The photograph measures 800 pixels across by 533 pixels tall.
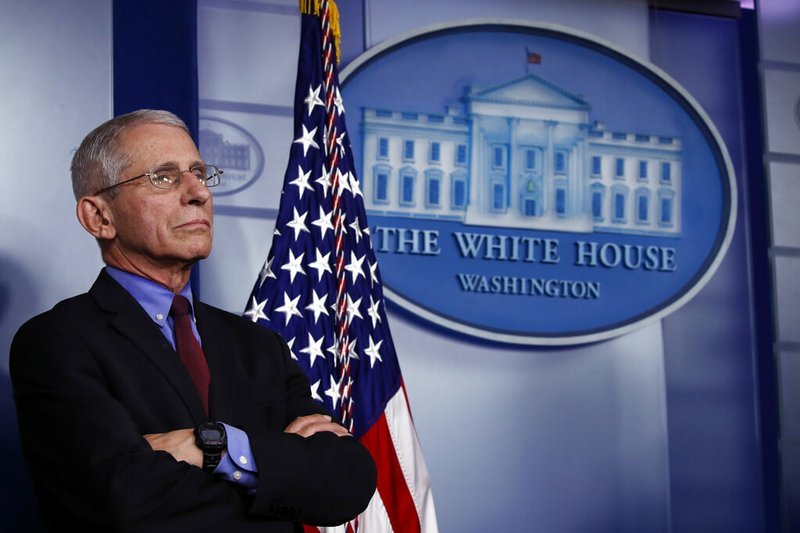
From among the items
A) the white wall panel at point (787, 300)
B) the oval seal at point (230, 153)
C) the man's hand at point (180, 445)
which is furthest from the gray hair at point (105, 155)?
the white wall panel at point (787, 300)

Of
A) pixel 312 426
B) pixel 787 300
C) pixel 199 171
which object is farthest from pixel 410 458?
pixel 787 300

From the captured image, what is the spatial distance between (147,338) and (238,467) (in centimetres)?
29

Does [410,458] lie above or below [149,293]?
below

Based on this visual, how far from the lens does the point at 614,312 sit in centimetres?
353

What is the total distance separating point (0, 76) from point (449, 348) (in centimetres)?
158

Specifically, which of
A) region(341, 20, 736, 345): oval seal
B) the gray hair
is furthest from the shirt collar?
region(341, 20, 736, 345): oval seal

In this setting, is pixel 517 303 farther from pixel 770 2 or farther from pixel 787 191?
pixel 770 2

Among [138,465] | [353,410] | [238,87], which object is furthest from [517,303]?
[138,465]

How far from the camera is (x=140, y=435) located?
1.58 metres

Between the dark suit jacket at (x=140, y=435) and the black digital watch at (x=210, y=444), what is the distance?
2 cm

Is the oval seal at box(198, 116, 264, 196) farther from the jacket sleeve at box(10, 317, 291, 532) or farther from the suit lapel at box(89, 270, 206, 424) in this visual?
the jacket sleeve at box(10, 317, 291, 532)

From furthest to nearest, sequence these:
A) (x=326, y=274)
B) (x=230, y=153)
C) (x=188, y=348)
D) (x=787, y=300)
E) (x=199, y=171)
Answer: (x=787, y=300) → (x=230, y=153) → (x=326, y=274) → (x=199, y=171) → (x=188, y=348)

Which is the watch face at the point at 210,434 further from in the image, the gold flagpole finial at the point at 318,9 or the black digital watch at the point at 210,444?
the gold flagpole finial at the point at 318,9

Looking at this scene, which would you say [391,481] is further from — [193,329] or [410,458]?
[193,329]
